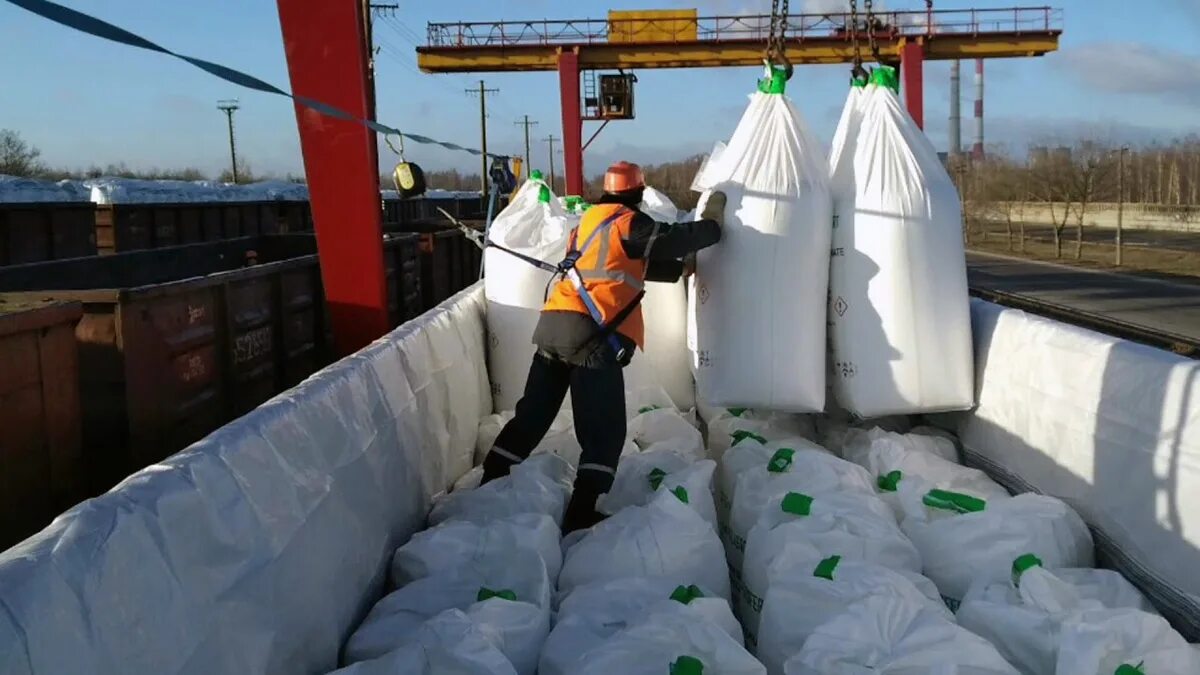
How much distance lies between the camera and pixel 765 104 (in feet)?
15.5

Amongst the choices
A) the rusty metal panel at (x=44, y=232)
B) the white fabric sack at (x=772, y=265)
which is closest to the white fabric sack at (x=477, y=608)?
the white fabric sack at (x=772, y=265)

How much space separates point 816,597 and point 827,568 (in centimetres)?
11

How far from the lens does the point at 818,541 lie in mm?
3217

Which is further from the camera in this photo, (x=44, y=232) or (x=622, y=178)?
(x=44, y=232)

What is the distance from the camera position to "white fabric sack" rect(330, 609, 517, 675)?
2.32m

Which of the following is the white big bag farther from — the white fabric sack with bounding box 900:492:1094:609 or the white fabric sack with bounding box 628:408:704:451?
the white fabric sack with bounding box 628:408:704:451

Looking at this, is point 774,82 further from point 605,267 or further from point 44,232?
point 44,232

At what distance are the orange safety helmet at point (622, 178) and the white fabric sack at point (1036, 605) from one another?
225 cm

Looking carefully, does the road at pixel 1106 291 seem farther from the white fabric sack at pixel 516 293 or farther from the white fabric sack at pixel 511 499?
the white fabric sack at pixel 511 499

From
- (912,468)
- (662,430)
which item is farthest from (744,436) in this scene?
(912,468)

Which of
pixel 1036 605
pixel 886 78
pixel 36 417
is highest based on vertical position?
pixel 886 78

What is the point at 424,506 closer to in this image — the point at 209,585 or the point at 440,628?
the point at 440,628

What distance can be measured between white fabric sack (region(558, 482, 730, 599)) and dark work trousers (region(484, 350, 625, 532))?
611mm

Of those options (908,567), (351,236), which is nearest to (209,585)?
→ (908,567)
